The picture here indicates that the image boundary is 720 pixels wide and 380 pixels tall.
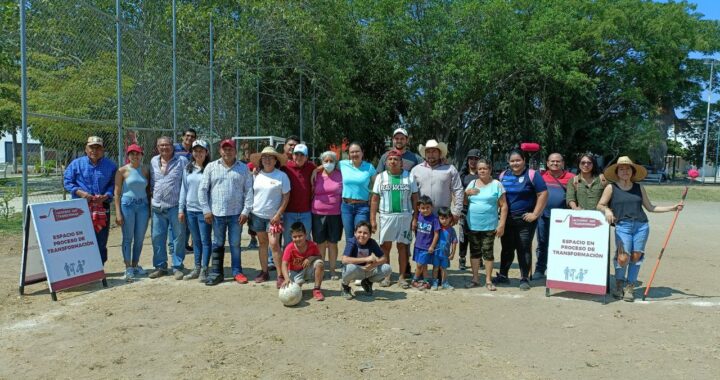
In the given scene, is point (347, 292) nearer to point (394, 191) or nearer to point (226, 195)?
point (394, 191)

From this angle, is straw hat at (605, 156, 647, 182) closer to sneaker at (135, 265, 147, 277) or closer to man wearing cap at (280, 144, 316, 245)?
man wearing cap at (280, 144, 316, 245)

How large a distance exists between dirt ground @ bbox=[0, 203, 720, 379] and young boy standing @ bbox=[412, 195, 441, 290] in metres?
0.41

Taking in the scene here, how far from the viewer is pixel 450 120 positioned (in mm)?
27734

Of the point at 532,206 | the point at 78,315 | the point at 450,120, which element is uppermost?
the point at 450,120

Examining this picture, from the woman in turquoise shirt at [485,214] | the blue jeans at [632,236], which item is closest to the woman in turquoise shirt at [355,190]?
the woman in turquoise shirt at [485,214]

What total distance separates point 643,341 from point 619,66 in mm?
30295

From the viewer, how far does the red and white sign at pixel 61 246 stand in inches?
229

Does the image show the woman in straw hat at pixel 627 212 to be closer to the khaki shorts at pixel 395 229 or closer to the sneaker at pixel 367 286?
the khaki shorts at pixel 395 229

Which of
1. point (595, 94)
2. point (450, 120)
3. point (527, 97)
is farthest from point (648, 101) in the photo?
point (450, 120)

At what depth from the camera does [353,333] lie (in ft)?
15.8

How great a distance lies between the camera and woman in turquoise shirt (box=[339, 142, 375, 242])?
641 cm

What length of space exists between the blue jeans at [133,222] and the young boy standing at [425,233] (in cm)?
332

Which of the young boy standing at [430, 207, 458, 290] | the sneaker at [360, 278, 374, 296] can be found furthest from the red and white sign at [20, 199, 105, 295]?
the young boy standing at [430, 207, 458, 290]

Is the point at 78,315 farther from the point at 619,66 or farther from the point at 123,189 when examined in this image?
the point at 619,66
